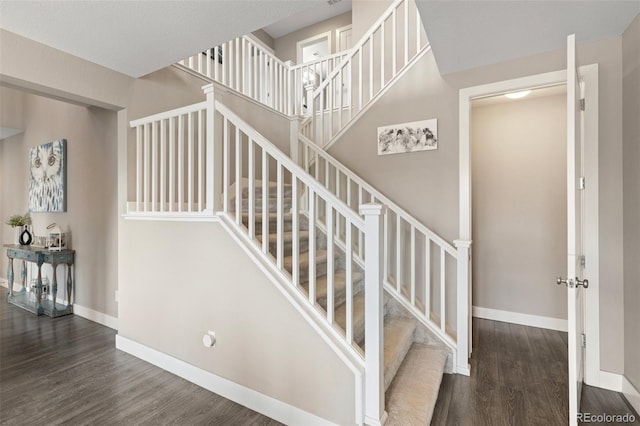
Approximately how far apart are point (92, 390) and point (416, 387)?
7.38 feet

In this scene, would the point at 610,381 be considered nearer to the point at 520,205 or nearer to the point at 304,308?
the point at 520,205

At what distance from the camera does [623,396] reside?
201 cm

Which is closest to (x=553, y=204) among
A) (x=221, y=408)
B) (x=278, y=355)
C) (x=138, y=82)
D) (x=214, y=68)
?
(x=278, y=355)

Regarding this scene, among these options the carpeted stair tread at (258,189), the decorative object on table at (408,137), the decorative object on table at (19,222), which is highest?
the decorative object on table at (408,137)

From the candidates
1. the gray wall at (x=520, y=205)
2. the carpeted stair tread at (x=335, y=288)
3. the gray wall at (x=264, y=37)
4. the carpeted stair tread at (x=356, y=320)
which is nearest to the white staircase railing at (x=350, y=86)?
the gray wall at (x=520, y=205)

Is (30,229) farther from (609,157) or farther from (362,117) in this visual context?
(609,157)

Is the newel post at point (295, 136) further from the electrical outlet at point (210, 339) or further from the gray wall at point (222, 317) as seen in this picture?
the electrical outlet at point (210, 339)

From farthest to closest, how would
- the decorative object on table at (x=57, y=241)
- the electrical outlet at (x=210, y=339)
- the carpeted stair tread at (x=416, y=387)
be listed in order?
the decorative object on table at (x=57, y=241) → the electrical outlet at (x=210, y=339) → the carpeted stair tread at (x=416, y=387)

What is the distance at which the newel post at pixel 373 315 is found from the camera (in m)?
1.53

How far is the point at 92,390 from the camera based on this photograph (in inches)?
82.4

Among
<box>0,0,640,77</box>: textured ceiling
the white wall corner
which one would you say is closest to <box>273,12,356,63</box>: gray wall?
<box>0,0,640,77</box>: textured ceiling

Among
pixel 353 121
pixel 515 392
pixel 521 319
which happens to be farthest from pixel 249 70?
pixel 521 319

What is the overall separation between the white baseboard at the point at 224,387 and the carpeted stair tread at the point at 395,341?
502 mm

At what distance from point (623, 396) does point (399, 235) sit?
1836 millimetres
